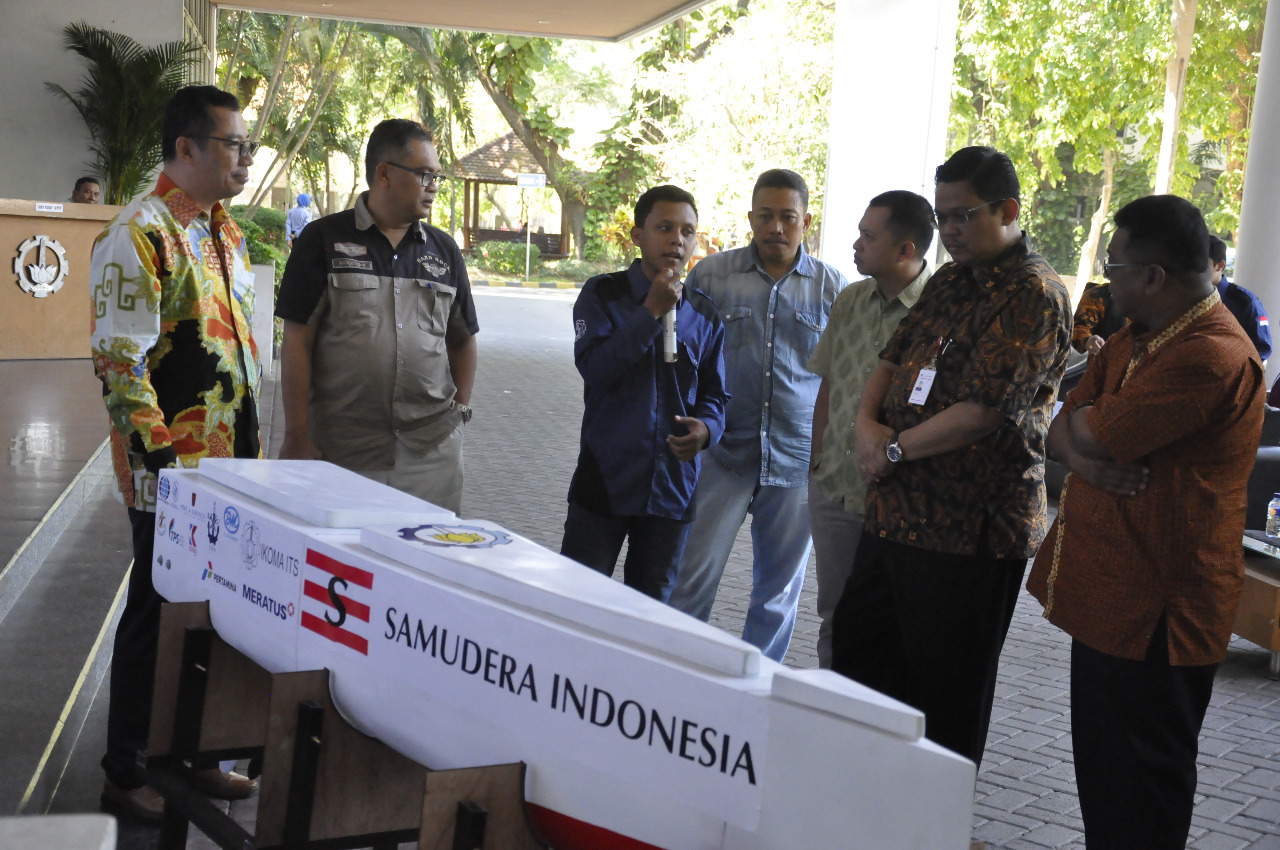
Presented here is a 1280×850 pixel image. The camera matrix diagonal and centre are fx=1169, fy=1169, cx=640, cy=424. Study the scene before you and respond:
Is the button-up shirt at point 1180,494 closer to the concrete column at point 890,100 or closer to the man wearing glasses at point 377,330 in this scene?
the man wearing glasses at point 377,330

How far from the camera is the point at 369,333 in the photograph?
346 centimetres

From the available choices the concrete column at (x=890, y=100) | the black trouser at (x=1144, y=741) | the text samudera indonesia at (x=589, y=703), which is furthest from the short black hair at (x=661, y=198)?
the concrete column at (x=890, y=100)

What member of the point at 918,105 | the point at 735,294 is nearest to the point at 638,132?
the point at 918,105

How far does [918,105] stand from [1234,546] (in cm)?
521

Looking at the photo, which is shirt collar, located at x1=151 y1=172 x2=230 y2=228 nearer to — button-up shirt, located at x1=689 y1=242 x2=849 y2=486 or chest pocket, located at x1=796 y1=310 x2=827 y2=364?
button-up shirt, located at x1=689 y1=242 x2=849 y2=486

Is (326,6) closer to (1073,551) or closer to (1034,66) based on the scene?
(1034,66)

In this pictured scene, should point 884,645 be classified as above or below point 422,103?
below

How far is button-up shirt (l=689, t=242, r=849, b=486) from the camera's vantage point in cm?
410

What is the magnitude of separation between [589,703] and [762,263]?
2.60m

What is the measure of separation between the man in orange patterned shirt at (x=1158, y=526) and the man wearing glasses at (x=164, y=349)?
7.19ft

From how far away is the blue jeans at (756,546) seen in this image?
13.5 ft

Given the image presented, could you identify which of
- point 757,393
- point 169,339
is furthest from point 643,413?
point 169,339

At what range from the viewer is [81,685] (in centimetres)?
370

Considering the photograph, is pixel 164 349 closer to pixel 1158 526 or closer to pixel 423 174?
pixel 423 174
